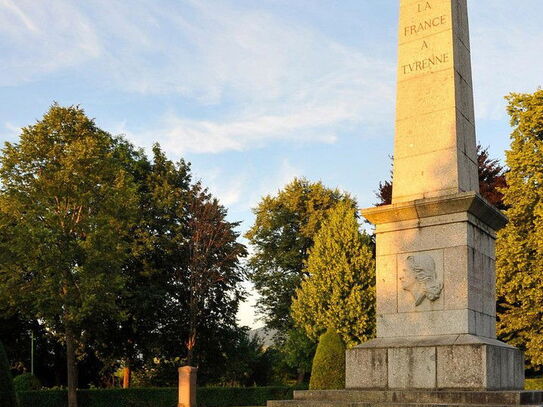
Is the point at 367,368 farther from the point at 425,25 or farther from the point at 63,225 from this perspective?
the point at 63,225

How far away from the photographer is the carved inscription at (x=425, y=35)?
41.2 ft

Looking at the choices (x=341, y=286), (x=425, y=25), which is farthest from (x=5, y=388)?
(x=341, y=286)

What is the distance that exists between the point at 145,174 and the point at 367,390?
119 feet

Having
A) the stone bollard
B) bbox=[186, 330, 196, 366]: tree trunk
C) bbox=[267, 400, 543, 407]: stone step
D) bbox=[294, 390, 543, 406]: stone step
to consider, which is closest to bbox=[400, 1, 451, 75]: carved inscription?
bbox=[294, 390, 543, 406]: stone step

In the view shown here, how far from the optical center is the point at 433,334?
10.9 m

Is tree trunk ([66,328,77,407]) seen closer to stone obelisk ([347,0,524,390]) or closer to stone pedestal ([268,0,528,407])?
stone pedestal ([268,0,528,407])

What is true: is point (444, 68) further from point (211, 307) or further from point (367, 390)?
point (211, 307)

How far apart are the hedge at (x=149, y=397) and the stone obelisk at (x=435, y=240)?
24.4 meters

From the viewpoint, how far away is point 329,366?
26.4m

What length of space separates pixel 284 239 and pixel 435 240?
40165 mm

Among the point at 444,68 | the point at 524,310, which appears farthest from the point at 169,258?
the point at 444,68

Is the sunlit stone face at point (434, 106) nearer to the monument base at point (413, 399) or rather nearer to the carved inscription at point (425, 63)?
the carved inscription at point (425, 63)

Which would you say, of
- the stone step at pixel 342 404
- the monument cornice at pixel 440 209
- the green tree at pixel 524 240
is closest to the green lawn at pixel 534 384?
the green tree at pixel 524 240

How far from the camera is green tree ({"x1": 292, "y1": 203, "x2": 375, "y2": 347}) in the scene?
1531 inches
